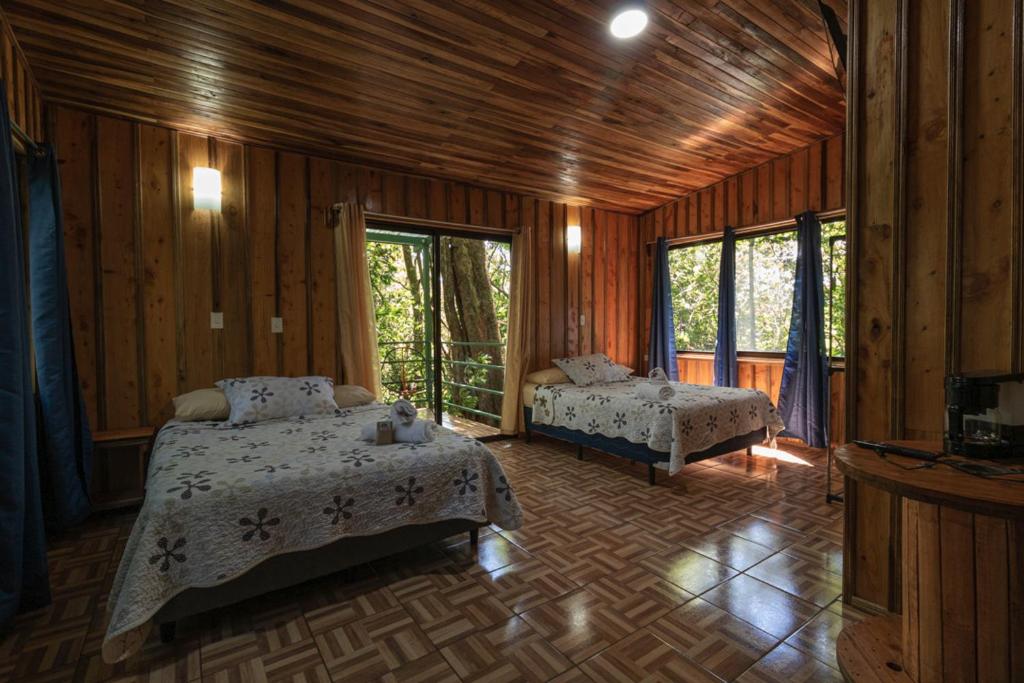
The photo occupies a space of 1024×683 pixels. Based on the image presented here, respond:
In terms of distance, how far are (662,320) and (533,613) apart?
169 inches

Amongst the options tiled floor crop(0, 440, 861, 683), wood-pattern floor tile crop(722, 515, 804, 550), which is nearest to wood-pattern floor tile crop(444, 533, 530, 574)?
tiled floor crop(0, 440, 861, 683)

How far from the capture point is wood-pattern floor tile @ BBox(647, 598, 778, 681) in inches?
65.7

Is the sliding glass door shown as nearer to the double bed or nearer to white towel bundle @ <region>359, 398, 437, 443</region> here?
the double bed

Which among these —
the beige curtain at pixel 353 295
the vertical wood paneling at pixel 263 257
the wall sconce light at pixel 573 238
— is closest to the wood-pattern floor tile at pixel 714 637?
the beige curtain at pixel 353 295

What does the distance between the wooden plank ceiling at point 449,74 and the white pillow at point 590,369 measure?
1930 mm

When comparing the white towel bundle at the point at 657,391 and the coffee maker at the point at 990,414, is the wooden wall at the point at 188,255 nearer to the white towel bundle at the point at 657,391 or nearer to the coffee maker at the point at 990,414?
the white towel bundle at the point at 657,391

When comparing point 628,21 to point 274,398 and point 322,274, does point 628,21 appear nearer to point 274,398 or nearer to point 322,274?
point 322,274

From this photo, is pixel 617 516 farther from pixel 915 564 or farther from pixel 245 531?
pixel 245 531

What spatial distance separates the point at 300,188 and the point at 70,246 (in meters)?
1.47

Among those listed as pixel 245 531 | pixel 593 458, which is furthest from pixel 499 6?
pixel 593 458

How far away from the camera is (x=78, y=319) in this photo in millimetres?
3051

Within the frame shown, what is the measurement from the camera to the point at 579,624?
6.20 ft

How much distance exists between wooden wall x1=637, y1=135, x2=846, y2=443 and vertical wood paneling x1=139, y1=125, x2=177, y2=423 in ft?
15.8

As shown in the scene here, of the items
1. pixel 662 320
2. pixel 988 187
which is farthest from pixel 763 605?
pixel 662 320
